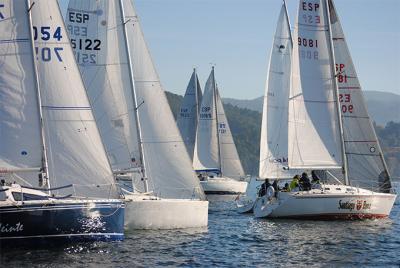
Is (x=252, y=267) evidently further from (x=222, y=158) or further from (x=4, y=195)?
(x=222, y=158)

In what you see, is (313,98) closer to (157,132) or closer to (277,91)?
(157,132)

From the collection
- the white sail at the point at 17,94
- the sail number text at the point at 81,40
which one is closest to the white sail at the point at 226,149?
the sail number text at the point at 81,40

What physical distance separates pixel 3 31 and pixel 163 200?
803 centimetres

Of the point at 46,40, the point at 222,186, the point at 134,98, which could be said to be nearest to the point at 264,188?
the point at 134,98

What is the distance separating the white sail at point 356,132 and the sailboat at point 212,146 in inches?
976

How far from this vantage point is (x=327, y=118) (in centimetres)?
3500

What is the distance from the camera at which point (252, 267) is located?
827 inches

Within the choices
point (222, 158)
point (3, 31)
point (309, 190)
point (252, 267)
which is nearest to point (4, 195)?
point (3, 31)

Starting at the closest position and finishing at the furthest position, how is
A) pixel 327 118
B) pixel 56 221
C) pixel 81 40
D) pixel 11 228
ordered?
pixel 11 228, pixel 56 221, pixel 81 40, pixel 327 118

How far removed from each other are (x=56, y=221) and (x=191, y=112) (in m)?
42.7

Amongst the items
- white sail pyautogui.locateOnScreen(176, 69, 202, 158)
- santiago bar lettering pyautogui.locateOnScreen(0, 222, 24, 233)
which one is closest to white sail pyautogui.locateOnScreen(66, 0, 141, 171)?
santiago bar lettering pyautogui.locateOnScreen(0, 222, 24, 233)

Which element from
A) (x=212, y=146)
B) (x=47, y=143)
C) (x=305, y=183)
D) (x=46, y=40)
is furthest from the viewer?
(x=212, y=146)

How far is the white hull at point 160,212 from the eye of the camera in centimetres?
2697

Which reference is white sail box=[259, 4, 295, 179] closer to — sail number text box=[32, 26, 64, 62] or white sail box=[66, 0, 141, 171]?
white sail box=[66, 0, 141, 171]
